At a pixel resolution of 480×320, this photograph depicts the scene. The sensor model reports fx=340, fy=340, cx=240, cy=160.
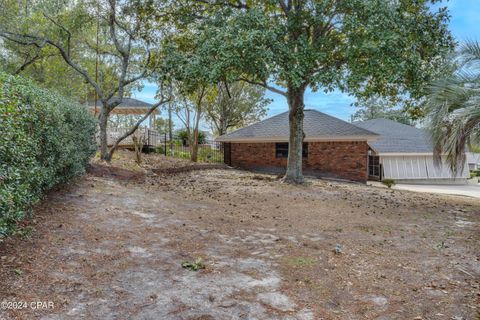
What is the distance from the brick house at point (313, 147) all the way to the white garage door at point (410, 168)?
562 cm

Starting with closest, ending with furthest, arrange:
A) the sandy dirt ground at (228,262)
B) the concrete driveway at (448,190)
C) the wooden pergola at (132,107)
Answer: the sandy dirt ground at (228,262) → the concrete driveway at (448,190) → the wooden pergola at (132,107)

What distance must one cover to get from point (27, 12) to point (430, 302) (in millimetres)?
14665

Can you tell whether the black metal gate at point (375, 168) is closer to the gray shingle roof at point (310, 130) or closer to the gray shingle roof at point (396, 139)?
the gray shingle roof at point (396, 139)

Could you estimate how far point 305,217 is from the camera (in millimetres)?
7148

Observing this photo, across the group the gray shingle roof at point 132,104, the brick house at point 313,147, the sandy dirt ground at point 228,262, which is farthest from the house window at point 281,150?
the sandy dirt ground at point 228,262

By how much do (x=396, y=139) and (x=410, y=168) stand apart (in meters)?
2.09

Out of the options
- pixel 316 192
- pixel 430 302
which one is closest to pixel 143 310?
pixel 430 302

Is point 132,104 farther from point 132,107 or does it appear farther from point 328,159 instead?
point 328,159

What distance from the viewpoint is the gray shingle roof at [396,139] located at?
21.5m

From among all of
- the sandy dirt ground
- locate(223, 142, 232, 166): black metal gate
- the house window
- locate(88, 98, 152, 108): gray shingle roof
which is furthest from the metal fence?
the sandy dirt ground

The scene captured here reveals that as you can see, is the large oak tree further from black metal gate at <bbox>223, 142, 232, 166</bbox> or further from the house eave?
black metal gate at <bbox>223, 142, 232, 166</bbox>

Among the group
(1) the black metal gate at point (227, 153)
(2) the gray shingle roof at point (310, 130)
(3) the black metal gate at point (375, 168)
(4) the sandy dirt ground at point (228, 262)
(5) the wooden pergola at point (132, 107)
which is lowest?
(4) the sandy dirt ground at point (228, 262)

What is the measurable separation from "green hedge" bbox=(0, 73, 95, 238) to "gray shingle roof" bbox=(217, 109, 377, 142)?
1314 cm

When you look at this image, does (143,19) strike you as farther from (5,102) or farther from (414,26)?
(5,102)
